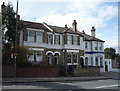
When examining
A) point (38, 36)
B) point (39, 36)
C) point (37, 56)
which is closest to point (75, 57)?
point (37, 56)

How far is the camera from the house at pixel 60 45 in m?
29.4

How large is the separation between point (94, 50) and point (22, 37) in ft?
61.3

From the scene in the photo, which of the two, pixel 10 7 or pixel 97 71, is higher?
pixel 10 7

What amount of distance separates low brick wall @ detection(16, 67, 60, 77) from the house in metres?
3.26

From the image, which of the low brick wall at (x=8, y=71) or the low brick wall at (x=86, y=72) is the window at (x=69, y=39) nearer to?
the low brick wall at (x=86, y=72)

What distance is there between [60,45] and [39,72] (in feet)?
31.3

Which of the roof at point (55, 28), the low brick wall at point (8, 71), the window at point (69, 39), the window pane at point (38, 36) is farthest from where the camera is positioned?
the window at point (69, 39)

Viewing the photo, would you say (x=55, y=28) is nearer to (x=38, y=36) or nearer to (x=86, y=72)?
(x=38, y=36)

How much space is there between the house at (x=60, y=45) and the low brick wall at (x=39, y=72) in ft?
10.7

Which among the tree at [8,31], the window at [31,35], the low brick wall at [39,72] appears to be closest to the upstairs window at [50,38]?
the window at [31,35]

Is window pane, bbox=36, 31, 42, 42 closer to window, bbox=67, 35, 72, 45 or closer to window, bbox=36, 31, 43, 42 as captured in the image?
window, bbox=36, 31, 43, 42

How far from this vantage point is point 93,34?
141 ft

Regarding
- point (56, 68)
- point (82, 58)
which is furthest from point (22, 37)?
point (82, 58)

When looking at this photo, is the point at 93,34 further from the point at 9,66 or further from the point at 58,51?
the point at 9,66
